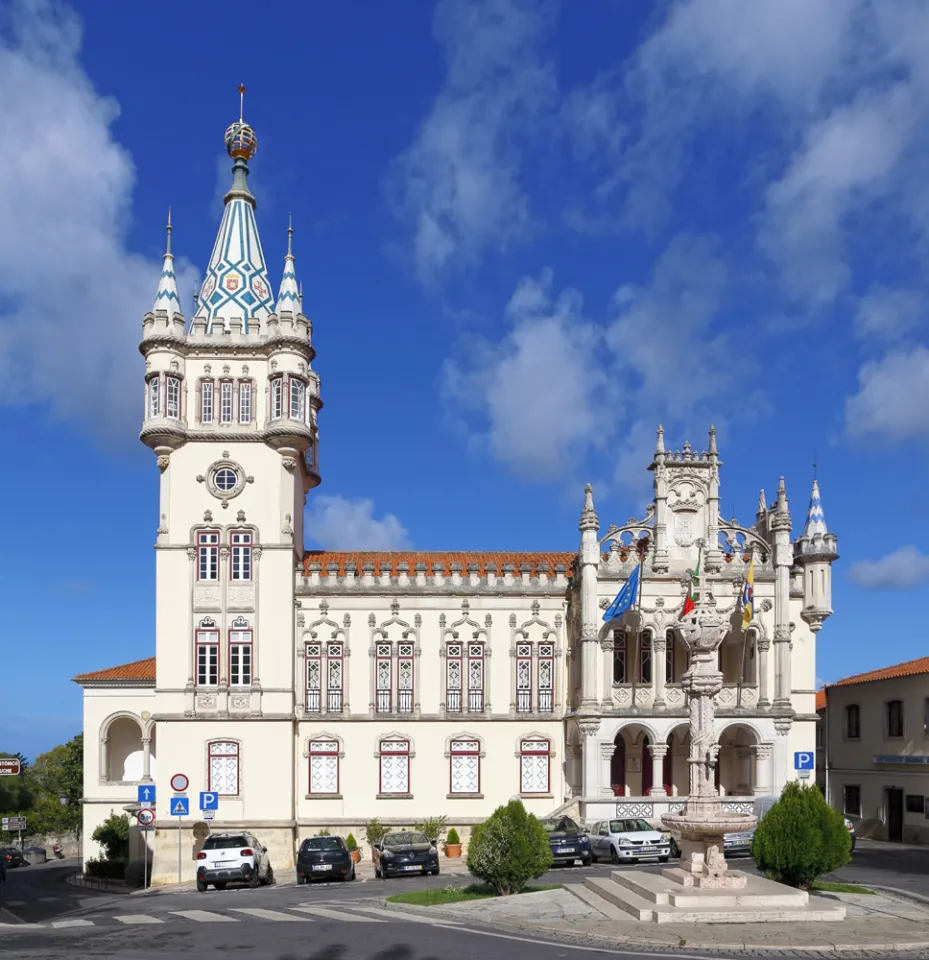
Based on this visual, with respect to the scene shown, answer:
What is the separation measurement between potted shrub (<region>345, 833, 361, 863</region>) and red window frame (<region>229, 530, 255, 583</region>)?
35.5 ft

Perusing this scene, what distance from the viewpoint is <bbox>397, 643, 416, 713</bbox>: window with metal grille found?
49053 mm

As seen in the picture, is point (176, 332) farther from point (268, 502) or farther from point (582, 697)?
point (582, 697)

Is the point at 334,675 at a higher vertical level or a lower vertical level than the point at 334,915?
higher

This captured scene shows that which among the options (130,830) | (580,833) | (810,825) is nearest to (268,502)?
(130,830)

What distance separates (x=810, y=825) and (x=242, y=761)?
2572 centimetres

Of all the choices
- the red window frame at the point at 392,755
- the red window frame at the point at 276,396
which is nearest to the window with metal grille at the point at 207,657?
the red window frame at the point at 392,755

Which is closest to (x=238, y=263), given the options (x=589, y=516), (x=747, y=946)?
(x=589, y=516)

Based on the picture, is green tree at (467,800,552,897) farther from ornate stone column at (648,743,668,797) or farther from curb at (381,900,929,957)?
ornate stone column at (648,743,668,797)

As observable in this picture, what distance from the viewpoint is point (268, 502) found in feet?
156

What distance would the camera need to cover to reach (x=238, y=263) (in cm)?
5044

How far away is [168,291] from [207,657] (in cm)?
1495

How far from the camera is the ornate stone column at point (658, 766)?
45.3 meters

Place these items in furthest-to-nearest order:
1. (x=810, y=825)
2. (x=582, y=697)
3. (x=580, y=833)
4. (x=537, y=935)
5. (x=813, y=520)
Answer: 1. (x=813, y=520)
2. (x=582, y=697)
3. (x=580, y=833)
4. (x=810, y=825)
5. (x=537, y=935)

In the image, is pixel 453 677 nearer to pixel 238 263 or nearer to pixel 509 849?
pixel 238 263
